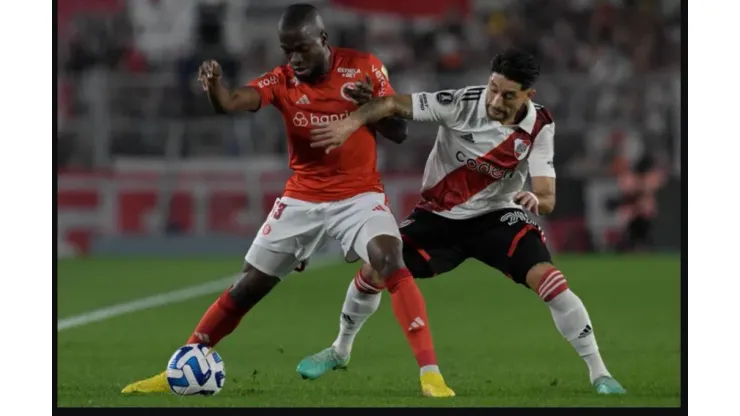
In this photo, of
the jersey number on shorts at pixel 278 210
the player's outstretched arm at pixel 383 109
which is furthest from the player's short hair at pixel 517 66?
Answer: the jersey number on shorts at pixel 278 210

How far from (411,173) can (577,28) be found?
6.11m

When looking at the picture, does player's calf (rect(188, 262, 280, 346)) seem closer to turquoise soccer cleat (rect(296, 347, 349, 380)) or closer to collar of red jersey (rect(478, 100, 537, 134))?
turquoise soccer cleat (rect(296, 347, 349, 380))

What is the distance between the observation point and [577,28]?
25.8m

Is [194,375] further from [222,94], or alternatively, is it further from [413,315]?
[222,94]

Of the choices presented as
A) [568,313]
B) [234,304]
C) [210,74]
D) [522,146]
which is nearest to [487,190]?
[522,146]

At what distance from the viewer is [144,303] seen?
556 inches

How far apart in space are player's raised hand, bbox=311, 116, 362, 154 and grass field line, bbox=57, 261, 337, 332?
5.03 meters

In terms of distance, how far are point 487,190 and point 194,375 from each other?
1.91 metres

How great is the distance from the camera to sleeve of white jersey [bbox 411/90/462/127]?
7695 mm

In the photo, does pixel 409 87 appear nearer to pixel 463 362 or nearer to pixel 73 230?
pixel 73 230

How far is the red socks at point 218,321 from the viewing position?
786 centimetres

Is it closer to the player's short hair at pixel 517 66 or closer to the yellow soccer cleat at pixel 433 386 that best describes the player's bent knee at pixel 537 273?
the yellow soccer cleat at pixel 433 386

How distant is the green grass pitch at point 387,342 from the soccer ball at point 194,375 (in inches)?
2.8

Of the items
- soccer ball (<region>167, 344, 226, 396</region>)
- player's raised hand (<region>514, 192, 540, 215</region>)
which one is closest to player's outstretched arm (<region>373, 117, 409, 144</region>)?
player's raised hand (<region>514, 192, 540, 215</region>)
